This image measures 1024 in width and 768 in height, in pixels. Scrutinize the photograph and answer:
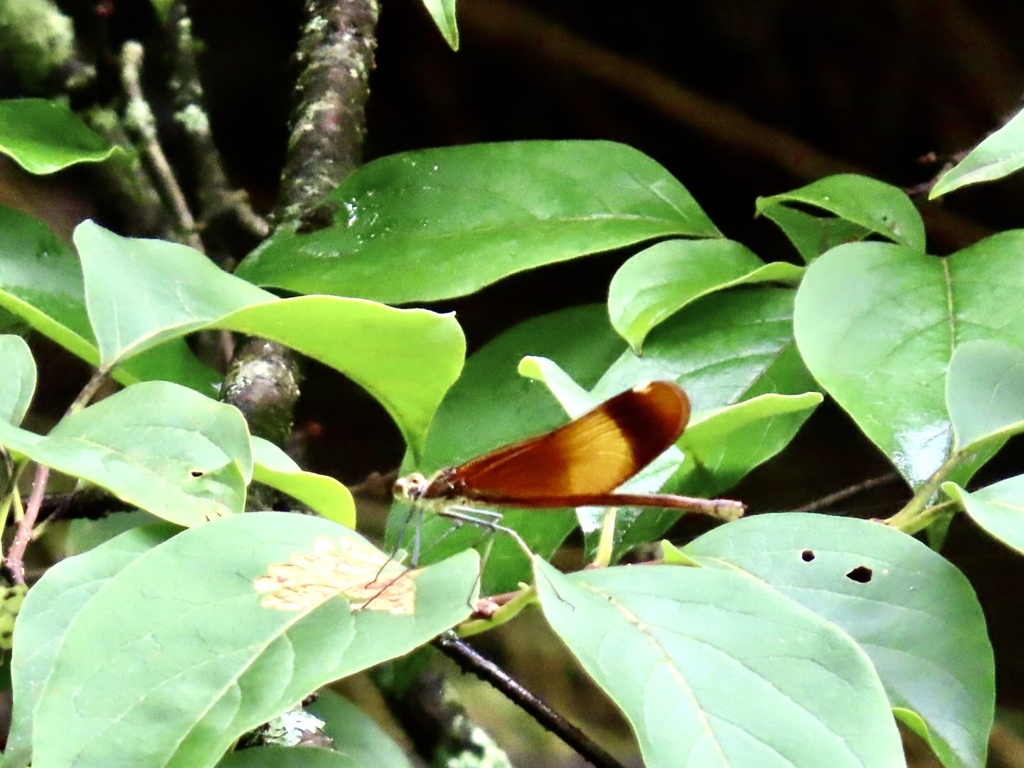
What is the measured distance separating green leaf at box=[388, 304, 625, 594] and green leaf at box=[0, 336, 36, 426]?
242mm

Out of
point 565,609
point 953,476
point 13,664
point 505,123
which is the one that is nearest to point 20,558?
point 13,664

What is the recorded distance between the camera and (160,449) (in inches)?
16.0

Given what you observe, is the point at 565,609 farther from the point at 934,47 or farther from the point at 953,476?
the point at 934,47

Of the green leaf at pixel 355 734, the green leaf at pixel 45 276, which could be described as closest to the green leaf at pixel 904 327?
the green leaf at pixel 355 734

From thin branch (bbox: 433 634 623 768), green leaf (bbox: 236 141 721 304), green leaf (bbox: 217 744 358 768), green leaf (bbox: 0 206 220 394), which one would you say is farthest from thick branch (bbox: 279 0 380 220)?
green leaf (bbox: 217 744 358 768)

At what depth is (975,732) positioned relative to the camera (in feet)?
1.35

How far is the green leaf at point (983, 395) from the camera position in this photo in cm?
47

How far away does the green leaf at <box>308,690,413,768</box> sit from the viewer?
537mm

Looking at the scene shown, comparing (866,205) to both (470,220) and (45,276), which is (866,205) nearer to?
(470,220)

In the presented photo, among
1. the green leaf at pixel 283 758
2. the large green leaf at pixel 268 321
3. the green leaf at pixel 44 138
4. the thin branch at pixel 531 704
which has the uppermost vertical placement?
the green leaf at pixel 44 138

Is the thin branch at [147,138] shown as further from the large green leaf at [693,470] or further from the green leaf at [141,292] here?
the large green leaf at [693,470]

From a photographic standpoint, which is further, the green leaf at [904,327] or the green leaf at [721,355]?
the green leaf at [721,355]

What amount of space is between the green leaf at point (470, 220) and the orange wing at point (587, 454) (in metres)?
0.15

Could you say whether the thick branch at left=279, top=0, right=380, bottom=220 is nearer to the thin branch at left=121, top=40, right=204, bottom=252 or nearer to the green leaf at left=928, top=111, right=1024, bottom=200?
the thin branch at left=121, top=40, right=204, bottom=252
